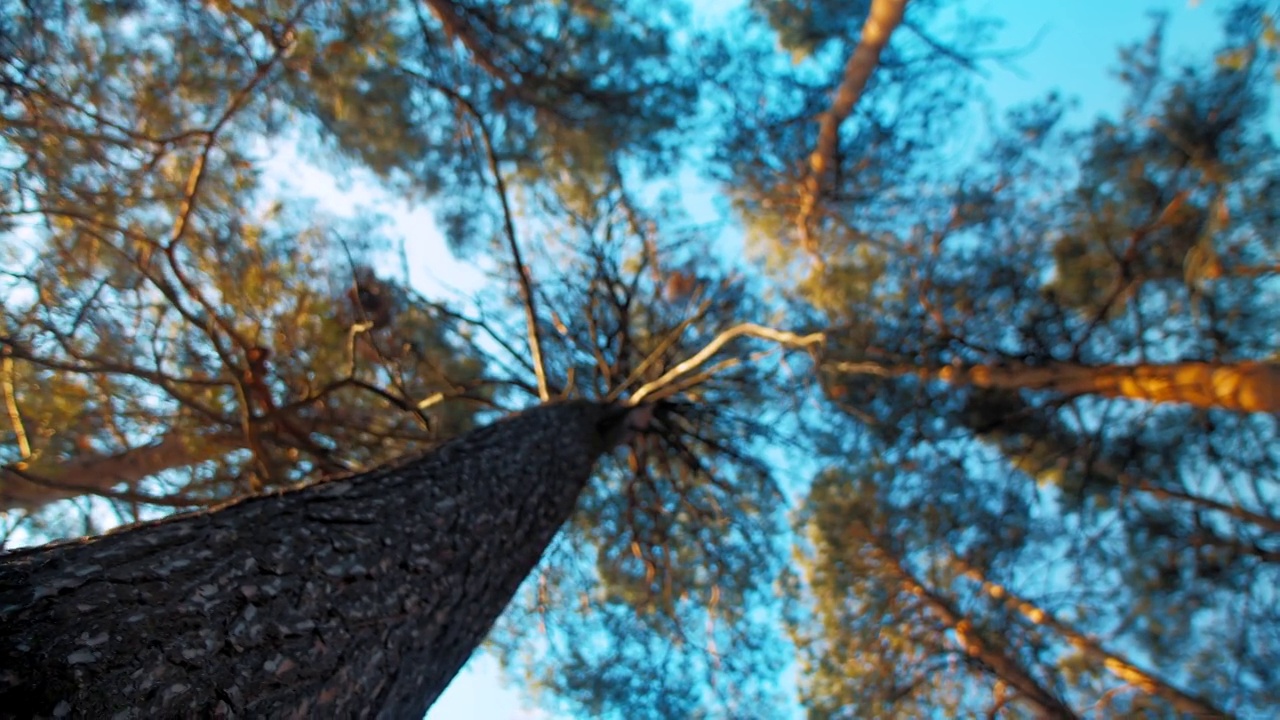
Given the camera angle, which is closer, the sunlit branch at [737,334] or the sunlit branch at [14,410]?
the sunlit branch at [14,410]

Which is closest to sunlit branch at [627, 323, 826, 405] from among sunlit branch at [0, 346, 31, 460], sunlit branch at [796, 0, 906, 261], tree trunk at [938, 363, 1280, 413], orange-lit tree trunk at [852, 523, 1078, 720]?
tree trunk at [938, 363, 1280, 413]

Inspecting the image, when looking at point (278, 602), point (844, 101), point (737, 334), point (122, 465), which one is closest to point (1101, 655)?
point (737, 334)

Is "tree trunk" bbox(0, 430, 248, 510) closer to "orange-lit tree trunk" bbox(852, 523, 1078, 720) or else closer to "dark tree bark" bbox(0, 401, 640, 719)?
"dark tree bark" bbox(0, 401, 640, 719)

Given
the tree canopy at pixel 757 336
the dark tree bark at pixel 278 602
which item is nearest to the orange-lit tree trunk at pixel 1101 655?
the tree canopy at pixel 757 336

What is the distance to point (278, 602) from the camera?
149 cm

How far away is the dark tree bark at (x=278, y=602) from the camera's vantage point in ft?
3.66

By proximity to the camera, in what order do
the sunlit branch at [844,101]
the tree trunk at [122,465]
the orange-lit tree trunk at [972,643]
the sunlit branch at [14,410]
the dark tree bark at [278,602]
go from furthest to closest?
the sunlit branch at [844,101] → the orange-lit tree trunk at [972,643] → the tree trunk at [122,465] → the sunlit branch at [14,410] → the dark tree bark at [278,602]

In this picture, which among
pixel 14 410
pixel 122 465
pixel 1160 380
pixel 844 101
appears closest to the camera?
pixel 14 410

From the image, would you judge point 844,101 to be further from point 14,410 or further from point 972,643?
point 14,410

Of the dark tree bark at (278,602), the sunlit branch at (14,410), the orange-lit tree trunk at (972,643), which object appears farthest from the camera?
the orange-lit tree trunk at (972,643)

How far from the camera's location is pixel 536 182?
7070 mm

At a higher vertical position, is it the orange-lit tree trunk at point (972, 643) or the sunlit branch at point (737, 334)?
the orange-lit tree trunk at point (972, 643)

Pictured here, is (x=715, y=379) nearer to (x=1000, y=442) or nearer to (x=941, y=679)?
(x=1000, y=442)

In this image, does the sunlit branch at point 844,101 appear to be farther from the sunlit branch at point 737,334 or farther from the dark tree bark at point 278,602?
the dark tree bark at point 278,602
